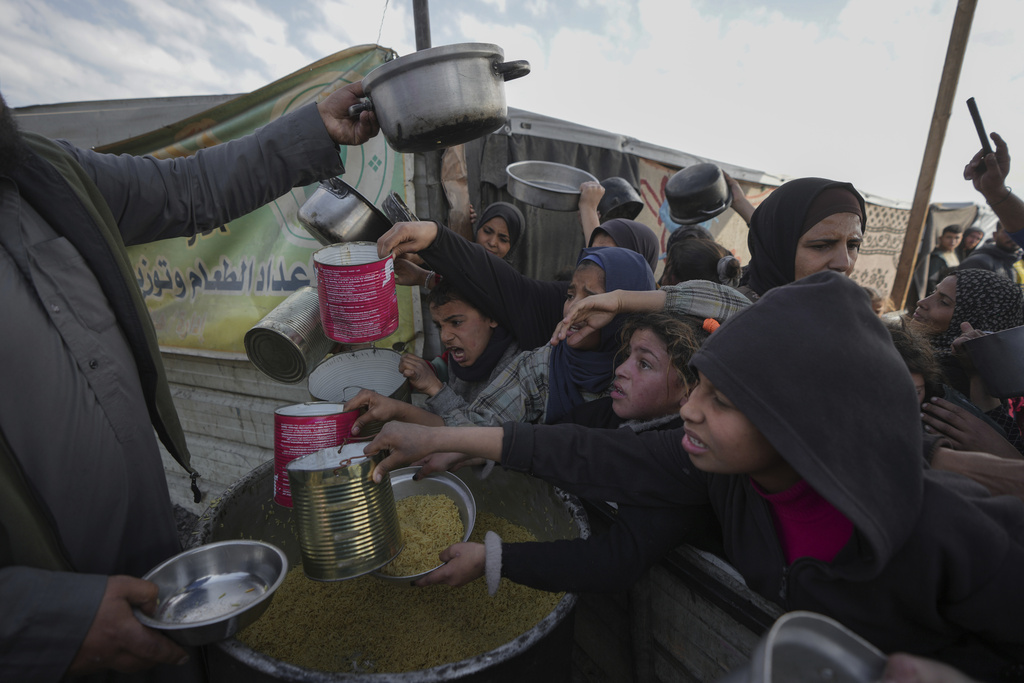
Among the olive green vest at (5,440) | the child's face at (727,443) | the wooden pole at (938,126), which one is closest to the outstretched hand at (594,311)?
the child's face at (727,443)

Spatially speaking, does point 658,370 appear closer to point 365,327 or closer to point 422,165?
point 365,327

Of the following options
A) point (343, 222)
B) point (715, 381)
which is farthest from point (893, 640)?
point (343, 222)

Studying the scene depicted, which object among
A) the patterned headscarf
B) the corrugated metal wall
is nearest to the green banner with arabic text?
the corrugated metal wall

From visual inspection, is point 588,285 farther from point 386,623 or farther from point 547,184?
point 547,184

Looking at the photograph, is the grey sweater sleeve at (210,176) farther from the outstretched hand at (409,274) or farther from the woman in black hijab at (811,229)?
the woman in black hijab at (811,229)

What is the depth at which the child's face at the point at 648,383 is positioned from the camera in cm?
179

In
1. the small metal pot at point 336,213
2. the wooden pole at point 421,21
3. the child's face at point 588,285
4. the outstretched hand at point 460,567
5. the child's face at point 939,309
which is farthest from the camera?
the wooden pole at point 421,21

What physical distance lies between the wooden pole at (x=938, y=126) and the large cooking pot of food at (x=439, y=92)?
551 cm

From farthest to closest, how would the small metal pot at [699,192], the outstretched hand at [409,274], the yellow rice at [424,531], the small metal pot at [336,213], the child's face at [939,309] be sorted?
the small metal pot at [699,192], the outstretched hand at [409,274], the child's face at [939,309], the small metal pot at [336,213], the yellow rice at [424,531]

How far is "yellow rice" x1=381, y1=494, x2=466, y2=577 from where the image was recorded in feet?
5.13

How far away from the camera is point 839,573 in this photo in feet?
3.14

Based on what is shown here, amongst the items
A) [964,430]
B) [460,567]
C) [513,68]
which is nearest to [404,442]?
[460,567]

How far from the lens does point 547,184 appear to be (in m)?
4.20

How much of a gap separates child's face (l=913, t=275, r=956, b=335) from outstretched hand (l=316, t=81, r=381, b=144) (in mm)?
3162
